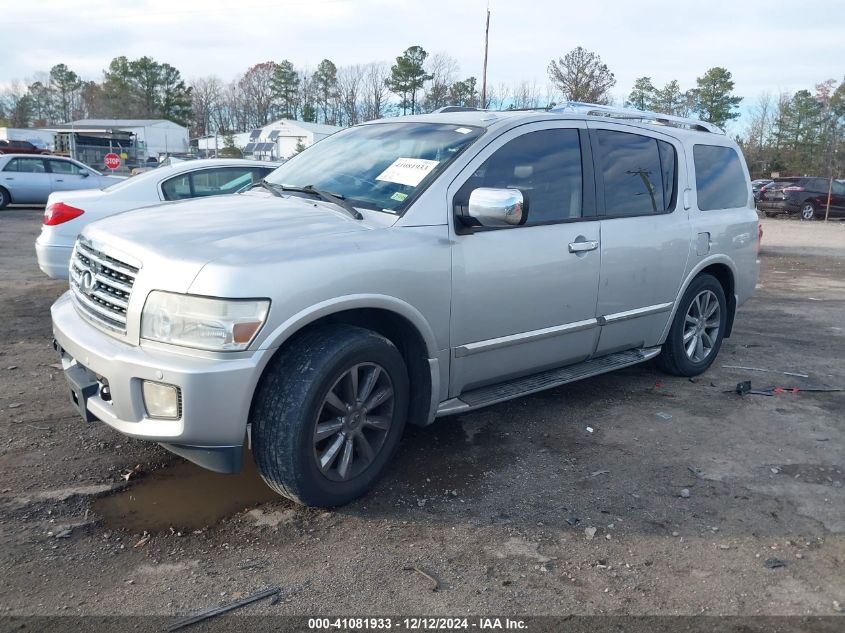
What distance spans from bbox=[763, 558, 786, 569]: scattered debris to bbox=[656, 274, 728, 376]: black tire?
2.56 meters

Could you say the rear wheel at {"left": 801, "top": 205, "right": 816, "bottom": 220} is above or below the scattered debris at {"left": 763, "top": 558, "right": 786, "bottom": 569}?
above

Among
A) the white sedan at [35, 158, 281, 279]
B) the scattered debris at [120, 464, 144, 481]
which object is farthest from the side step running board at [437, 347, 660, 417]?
the white sedan at [35, 158, 281, 279]

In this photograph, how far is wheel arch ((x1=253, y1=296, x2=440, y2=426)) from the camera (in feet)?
11.1

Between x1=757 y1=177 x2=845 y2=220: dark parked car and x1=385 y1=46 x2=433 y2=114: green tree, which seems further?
x1=385 y1=46 x2=433 y2=114: green tree

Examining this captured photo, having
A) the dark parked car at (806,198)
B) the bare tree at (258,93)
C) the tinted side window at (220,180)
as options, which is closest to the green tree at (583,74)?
the dark parked car at (806,198)

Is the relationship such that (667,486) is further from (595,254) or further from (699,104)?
(699,104)

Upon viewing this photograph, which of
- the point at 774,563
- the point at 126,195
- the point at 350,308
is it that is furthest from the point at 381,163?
the point at 126,195

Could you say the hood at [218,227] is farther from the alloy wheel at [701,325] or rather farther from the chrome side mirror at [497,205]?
the alloy wheel at [701,325]

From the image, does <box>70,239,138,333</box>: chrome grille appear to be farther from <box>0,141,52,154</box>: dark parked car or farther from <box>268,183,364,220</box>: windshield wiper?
<box>0,141,52,154</box>: dark parked car

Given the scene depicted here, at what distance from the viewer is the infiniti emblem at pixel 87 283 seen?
3.57 meters

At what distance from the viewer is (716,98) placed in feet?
188

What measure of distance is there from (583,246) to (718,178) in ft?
6.88

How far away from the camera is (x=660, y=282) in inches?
204

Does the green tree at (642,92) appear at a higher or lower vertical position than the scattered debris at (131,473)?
higher
